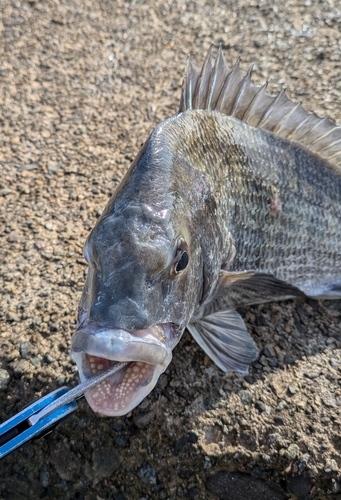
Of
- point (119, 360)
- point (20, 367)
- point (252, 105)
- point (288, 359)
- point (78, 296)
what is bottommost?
point (20, 367)

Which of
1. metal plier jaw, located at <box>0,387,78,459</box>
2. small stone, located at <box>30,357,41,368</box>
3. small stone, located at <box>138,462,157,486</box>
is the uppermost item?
metal plier jaw, located at <box>0,387,78,459</box>

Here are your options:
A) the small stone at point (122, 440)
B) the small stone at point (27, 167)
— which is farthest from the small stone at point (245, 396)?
the small stone at point (27, 167)

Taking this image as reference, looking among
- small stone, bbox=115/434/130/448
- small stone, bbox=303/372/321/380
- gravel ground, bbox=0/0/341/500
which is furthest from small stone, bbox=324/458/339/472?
small stone, bbox=115/434/130/448

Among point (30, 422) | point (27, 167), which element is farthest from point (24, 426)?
point (27, 167)

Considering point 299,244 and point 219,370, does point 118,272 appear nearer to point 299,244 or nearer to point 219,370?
point 219,370

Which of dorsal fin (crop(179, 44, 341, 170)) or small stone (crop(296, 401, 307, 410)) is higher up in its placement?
dorsal fin (crop(179, 44, 341, 170))

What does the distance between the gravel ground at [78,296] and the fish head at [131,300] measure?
1.76 feet

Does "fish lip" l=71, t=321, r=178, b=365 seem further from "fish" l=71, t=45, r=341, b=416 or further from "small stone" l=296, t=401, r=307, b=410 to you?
"small stone" l=296, t=401, r=307, b=410

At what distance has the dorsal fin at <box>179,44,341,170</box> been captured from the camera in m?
2.60

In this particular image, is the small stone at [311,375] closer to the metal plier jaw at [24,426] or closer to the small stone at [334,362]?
the small stone at [334,362]

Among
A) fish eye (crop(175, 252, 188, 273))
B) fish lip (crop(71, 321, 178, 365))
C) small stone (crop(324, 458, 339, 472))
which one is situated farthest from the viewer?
small stone (crop(324, 458, 339, 472))

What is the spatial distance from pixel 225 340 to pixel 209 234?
48cm

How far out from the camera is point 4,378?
239 centimetres

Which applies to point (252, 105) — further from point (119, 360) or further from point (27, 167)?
point (119, 360)
